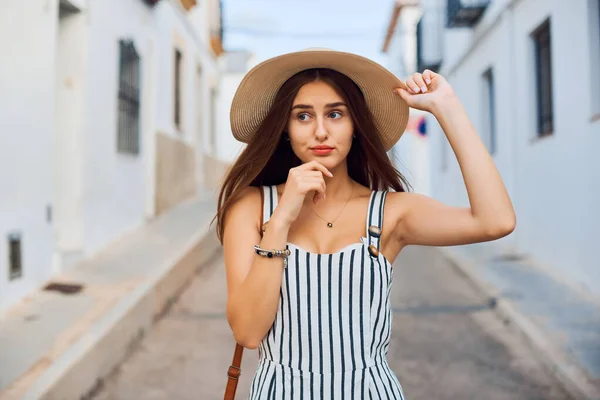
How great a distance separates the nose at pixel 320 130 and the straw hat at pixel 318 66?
0.17m

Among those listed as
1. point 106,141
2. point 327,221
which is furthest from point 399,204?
point 106,141

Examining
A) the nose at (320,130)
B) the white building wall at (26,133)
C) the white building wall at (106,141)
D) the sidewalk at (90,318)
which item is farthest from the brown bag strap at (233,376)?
the white building wall at (106,141)

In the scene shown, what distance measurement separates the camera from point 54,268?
20.3ft

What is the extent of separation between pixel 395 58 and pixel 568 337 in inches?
959

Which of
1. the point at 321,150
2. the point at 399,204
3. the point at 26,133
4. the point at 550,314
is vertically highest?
the point at 26,133

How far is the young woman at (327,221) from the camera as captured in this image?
60.5 inches

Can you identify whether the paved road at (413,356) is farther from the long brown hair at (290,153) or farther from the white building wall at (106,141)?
the long brown hair at (290,153)

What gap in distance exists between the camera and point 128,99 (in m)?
9.23

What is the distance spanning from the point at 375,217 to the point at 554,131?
6537 millimetres

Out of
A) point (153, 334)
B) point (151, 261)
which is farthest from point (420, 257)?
point (153, 334)

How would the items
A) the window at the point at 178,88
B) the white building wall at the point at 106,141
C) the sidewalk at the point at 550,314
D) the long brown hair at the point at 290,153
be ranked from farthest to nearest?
the window at the point at 178,88
the white building wall at the point at 106,141
the sidewalk at the point at 550,314
the long brown hair at the point at 290,153

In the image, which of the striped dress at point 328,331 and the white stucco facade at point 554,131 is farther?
the white stucco facade at point 554,131

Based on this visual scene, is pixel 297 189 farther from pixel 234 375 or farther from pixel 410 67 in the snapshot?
pixel 410 67

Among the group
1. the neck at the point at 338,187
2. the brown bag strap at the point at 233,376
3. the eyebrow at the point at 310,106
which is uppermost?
the eyebrow at the point at 310,106
